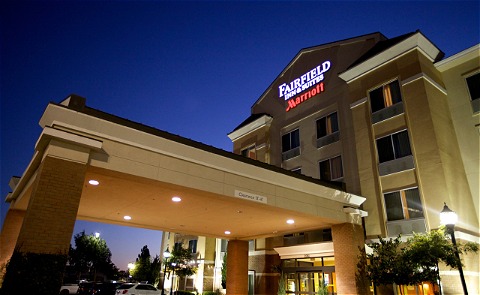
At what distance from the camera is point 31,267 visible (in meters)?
8.52

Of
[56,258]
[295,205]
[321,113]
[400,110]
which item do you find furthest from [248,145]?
[56,258]

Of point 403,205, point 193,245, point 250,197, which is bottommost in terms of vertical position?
point 250,197

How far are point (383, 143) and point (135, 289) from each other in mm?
20784

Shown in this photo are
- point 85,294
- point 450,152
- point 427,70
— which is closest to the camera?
point 450,152

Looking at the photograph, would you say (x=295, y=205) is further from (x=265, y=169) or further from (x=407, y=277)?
(x=407, y=277)

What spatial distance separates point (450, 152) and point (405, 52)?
690 centimetres

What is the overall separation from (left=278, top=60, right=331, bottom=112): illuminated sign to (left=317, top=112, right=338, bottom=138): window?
2.53m

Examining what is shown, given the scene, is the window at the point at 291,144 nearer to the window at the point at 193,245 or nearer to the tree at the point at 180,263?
the tree at the point at 180,263

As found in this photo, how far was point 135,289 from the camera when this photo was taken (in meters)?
25.2

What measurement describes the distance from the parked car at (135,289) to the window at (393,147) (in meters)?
19.7

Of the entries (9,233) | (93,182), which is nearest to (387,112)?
(93,182)

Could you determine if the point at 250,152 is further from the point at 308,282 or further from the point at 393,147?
the point at 393,147

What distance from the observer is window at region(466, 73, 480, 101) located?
1931cm

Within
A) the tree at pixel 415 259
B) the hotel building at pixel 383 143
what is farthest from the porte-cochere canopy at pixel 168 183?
the hotel building at pixel 383 143
